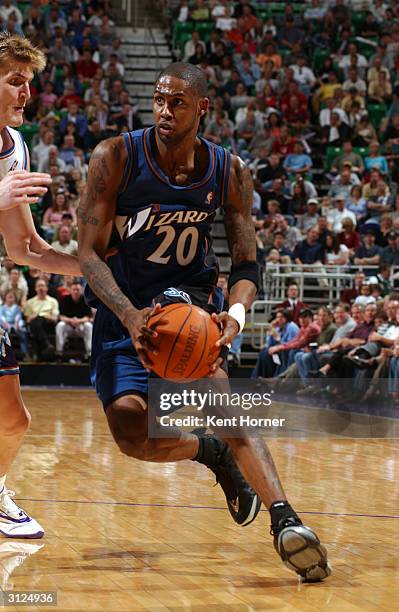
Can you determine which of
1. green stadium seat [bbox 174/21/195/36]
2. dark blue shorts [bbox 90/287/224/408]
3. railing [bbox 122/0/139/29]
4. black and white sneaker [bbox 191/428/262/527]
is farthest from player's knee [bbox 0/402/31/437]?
railing [bbox 122/0/139/29]

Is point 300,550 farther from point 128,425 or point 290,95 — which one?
point 290,95

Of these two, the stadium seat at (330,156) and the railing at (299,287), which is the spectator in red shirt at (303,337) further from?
the stadium seat at (330,156)

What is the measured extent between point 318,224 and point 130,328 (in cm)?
1142

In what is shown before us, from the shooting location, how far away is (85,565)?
4.00m

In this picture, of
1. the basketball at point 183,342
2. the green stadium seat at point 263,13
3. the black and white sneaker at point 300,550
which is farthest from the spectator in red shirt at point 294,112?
the black and white sneaker at point 300,550

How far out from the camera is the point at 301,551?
3.64 metres

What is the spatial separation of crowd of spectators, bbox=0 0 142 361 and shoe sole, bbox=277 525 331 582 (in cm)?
1008

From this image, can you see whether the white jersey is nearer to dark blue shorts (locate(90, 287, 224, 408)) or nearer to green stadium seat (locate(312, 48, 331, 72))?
dark blue shorts (locate(90, 287, 224, 408))

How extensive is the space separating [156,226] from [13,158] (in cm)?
79

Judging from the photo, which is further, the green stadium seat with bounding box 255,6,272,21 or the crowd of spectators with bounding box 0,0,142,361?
the green stadium seat with bounding box 255,6,272,21

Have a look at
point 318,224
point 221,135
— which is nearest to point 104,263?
point 318,224

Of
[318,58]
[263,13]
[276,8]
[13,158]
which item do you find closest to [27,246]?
[13,158]

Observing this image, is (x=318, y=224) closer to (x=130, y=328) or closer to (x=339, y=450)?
(x=339, y=450)

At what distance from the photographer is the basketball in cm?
365
